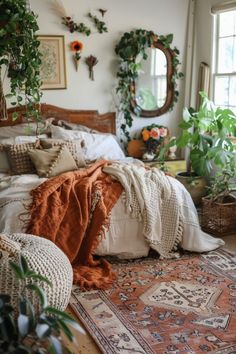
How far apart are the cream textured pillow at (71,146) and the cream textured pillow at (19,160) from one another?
19 centimetres

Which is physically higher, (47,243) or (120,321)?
(47,243)

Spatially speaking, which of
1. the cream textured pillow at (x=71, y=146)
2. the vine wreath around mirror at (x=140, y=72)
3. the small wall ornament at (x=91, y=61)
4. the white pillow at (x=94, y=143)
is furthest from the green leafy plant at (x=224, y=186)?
the small wall ornament at (x=91, y=61)

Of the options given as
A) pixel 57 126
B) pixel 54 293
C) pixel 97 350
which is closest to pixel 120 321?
pixel 97 350

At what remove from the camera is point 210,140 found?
14.0 ft

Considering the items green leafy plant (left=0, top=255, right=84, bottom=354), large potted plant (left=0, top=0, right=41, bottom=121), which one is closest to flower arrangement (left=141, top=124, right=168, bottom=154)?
large potted plant (left=0, top=0, right=41, bottom=121)

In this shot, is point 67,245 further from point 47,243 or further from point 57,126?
point 57,126

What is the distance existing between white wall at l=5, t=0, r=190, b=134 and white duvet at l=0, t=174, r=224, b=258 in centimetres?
158

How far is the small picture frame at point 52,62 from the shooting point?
4.66 m

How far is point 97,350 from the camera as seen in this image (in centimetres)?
223

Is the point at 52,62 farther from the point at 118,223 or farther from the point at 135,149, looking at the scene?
the point at 118,223

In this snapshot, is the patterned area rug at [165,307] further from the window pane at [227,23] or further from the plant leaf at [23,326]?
the window pane at [227,23]

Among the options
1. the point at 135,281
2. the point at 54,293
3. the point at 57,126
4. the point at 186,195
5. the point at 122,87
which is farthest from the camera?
the point at 122,87

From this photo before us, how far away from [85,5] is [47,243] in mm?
3262

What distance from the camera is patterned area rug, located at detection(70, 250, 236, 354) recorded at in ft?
7.51
